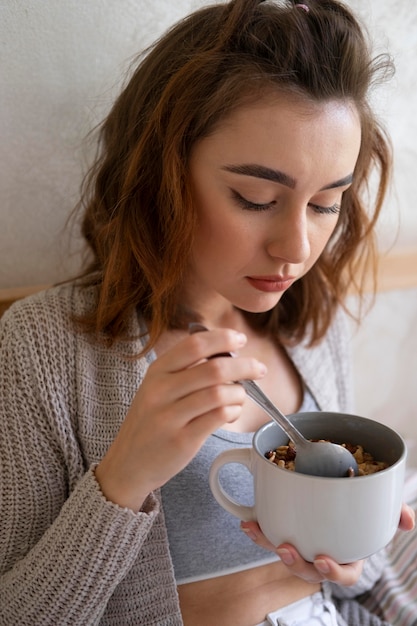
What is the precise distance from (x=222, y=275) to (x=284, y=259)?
75mm

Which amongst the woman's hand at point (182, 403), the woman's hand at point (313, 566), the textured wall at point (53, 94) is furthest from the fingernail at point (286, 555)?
the textured wall at point (53, 94)

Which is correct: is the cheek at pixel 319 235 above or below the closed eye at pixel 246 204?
below

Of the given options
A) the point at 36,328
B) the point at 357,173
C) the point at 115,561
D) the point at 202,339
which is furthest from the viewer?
the point at 357,173

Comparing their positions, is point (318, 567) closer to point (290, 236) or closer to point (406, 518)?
point (406, 518)

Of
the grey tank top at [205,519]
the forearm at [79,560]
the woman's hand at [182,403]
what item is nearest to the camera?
the woman's hand at [182,403]

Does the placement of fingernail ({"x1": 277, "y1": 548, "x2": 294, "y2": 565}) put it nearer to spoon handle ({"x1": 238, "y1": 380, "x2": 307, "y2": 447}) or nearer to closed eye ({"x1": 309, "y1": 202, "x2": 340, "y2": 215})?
spoon handle ({"x1": 238, "y1": 380, "x2": 307, "y2": 447})

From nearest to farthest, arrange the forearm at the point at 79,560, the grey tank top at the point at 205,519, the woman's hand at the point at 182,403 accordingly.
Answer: the woman's hand at the point at 182,403 < the forearm at the point at 79,560 < the grey tank top at the point at 205,519

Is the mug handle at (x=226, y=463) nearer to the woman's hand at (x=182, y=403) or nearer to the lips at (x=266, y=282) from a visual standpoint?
the woman's hand at (x=182, y=403)

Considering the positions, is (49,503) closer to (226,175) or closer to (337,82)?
(226,175)

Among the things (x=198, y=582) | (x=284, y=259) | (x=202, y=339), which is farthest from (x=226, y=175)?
(x=198, y=582)

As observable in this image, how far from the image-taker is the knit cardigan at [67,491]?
0.66 m

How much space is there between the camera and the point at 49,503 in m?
0.73

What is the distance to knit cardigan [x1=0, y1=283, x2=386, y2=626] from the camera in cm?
66

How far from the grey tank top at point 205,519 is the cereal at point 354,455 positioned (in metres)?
0.13
